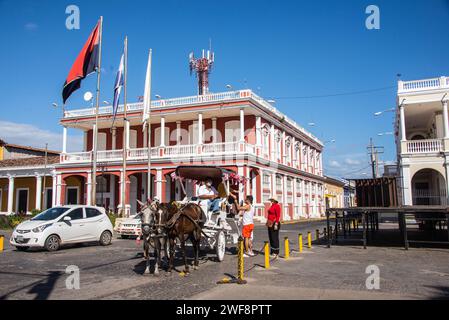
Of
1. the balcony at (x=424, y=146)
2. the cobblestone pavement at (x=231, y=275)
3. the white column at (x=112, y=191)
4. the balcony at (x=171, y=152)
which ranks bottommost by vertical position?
the cobblestone pavement at (x=231, y=275)

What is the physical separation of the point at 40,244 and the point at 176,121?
23.3 metres

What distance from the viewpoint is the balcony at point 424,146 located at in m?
24.7

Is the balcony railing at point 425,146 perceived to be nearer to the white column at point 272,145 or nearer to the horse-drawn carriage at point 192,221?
the white column at point 272,145

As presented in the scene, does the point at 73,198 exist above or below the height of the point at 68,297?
above

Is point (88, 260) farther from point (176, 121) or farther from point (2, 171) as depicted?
point (2, 171)

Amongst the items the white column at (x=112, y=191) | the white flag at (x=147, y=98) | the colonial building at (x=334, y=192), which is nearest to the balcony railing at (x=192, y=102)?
the white column at (x=112, y=191)

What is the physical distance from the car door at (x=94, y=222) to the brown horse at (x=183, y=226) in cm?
695

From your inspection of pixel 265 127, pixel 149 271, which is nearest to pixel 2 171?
pixel 265 127

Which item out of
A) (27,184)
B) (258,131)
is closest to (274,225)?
(258,131)

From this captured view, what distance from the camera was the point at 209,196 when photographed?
39.3ft

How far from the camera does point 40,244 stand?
1399cm

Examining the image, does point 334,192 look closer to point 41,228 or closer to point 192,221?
point 41,228

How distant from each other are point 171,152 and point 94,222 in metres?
17.7

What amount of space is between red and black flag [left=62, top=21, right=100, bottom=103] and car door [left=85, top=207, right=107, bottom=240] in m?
8.87
